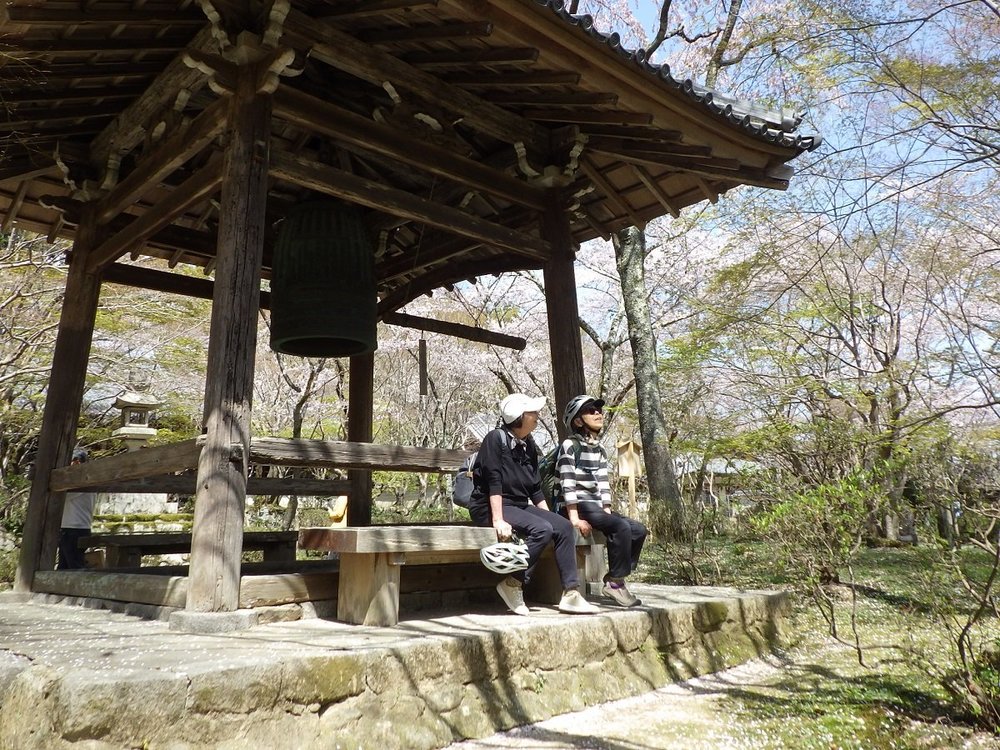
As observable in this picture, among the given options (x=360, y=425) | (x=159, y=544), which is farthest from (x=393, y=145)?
(x=159, y=544)

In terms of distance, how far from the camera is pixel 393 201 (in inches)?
176

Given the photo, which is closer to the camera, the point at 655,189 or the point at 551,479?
the point at 551,479

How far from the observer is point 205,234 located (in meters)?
6.30

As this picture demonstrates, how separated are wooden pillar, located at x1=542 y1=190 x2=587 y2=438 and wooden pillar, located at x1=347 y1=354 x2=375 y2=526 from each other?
6.28 ft

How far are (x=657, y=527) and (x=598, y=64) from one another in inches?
283

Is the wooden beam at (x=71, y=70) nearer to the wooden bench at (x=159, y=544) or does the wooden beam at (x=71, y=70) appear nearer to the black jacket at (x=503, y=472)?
the black jacket at (x=503, y=472)

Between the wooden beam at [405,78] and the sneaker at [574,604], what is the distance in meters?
3.25

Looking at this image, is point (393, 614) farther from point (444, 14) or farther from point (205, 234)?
Answer: point (205, 234)

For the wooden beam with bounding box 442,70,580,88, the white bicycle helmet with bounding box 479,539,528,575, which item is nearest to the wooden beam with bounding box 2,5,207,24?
the wooden beam with bounding box 442,70,580,88

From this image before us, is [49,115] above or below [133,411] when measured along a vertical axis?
above

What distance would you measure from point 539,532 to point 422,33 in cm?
303

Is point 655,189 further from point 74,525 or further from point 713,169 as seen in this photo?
point 74,525

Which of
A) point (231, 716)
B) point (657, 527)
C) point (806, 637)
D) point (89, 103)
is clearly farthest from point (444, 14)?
point (657, 527)

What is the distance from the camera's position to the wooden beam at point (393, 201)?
4.04m
